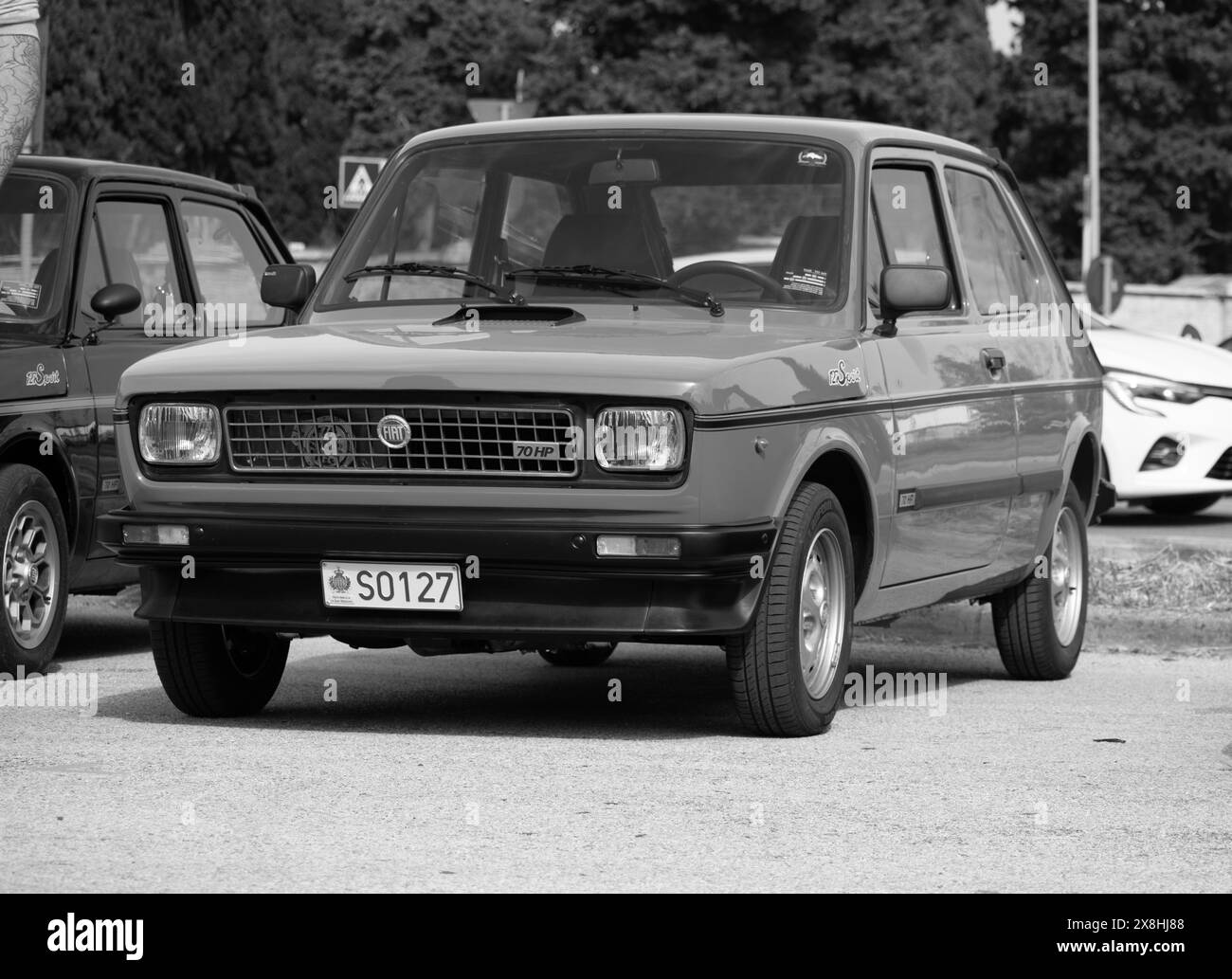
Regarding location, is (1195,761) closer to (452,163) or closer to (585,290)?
(585,290)

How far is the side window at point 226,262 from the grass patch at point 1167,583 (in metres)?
4.01

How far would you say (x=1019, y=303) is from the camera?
364 inches

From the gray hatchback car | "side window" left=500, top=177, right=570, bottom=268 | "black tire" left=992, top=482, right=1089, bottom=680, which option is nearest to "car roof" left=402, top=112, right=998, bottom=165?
the gray hatchback car

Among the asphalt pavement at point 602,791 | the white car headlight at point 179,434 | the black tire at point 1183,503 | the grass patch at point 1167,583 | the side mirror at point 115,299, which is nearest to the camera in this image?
the asphalt pavement at point 602,791

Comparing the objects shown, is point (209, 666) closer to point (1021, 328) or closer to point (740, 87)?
point (1021, 328)

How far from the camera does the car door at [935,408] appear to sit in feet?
25.3

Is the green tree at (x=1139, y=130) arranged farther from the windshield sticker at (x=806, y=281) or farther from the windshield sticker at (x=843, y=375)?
the windshield sticker at (x=843, y=375)

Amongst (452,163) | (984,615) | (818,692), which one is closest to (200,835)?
(818,692)

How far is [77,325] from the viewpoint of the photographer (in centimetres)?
925

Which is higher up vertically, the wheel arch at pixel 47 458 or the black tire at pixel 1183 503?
the wheel arch at pixel 47 458

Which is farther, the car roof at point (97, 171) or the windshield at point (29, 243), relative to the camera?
the car roof at point (97, 171)

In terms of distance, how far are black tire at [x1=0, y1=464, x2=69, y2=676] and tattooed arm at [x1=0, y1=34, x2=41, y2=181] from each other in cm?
121

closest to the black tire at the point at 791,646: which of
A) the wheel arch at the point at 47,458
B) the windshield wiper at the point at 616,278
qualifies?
the windshield wiper at the point at 616,278

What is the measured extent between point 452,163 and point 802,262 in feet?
4.48
